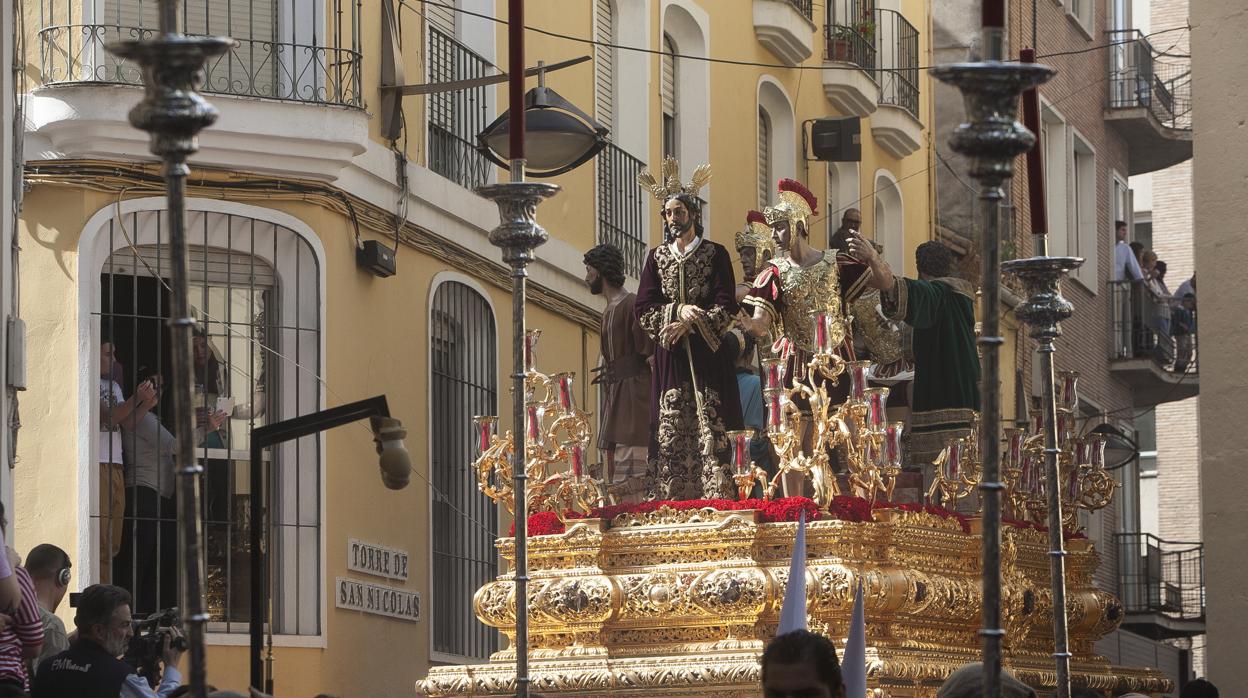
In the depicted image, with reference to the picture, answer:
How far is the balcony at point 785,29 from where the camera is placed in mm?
21953

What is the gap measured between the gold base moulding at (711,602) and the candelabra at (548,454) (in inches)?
10.5

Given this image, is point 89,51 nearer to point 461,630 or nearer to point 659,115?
point 461,630

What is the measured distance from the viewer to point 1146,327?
28.2 m

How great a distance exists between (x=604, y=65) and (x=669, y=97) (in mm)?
1644

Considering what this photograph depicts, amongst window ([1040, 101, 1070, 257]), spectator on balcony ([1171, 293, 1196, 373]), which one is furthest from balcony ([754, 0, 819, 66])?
spectator on balcony ([1171, 293, 1196, 373])

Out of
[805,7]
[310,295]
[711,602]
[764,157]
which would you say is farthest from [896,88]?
[711,602]

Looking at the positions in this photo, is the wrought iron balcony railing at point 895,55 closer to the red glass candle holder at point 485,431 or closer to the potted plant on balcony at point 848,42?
the potted plant on balcony at point 848,42

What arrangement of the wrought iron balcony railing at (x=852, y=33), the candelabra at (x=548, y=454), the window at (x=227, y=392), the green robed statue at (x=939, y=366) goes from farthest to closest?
the wrought iron balcony railing at (x=852, y=33) → the window at (x=227, y=392) → the green robed statue at (x=939, y=366) → the candelabra at (x=548, y=454)

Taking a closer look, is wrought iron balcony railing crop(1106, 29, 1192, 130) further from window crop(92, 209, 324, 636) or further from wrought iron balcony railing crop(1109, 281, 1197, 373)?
window crop(92, 209, 324, 636)

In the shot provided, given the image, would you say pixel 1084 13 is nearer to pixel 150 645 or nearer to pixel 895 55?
pixel 895 55

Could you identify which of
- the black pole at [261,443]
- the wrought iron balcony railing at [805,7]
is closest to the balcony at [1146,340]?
the wrought iron balcony railing at [805,7]

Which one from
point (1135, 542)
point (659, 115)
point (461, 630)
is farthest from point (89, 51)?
point (1135, 542)

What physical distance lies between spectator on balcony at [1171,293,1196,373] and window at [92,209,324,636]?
15772mm

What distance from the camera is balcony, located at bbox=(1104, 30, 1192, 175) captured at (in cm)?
2850
